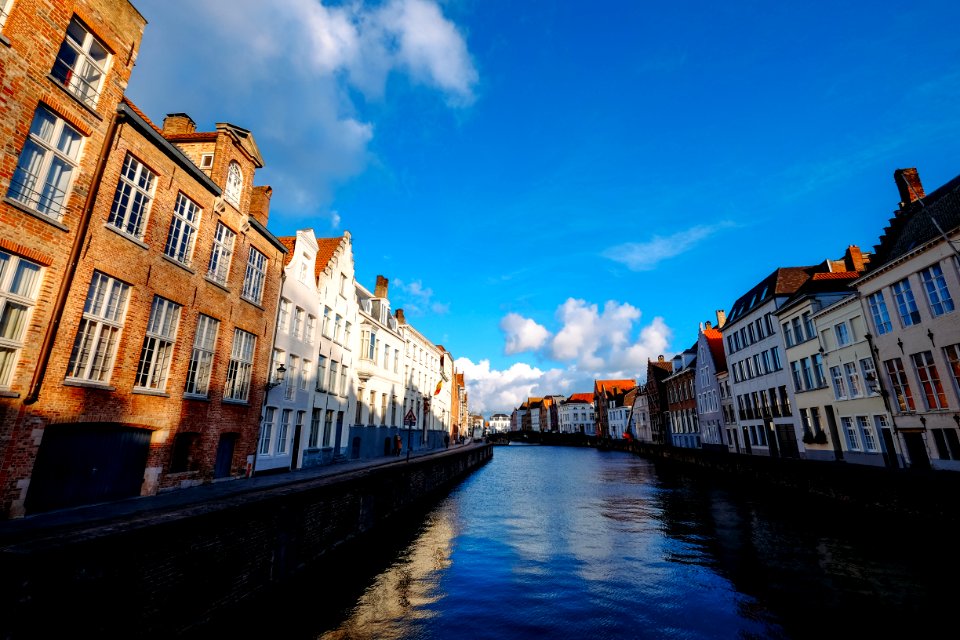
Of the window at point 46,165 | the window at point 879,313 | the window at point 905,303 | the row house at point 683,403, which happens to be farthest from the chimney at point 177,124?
the row house at point 683,403

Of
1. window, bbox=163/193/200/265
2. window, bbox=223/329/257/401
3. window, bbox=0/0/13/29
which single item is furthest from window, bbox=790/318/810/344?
window, bbox=0/0/13/29

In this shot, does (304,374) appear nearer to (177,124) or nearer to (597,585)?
(177,124)

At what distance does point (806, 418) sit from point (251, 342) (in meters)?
38.4

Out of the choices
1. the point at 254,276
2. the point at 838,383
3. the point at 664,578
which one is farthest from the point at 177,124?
the point at 838,383

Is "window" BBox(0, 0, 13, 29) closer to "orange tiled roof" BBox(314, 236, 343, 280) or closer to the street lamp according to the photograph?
the street lamp

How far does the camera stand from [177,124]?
19094 mm

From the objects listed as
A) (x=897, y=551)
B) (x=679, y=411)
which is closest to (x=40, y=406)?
(x=897, y=551)

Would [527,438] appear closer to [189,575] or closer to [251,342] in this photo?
[251,342]

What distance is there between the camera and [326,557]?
40.2 feet

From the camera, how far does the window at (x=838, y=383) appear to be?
27487mm

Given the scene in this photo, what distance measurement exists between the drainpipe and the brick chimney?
9.21 m

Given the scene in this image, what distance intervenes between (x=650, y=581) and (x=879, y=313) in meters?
23.2

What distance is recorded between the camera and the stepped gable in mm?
20172

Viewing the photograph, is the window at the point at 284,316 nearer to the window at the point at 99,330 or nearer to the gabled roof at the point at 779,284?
the window at the point at 99,330
